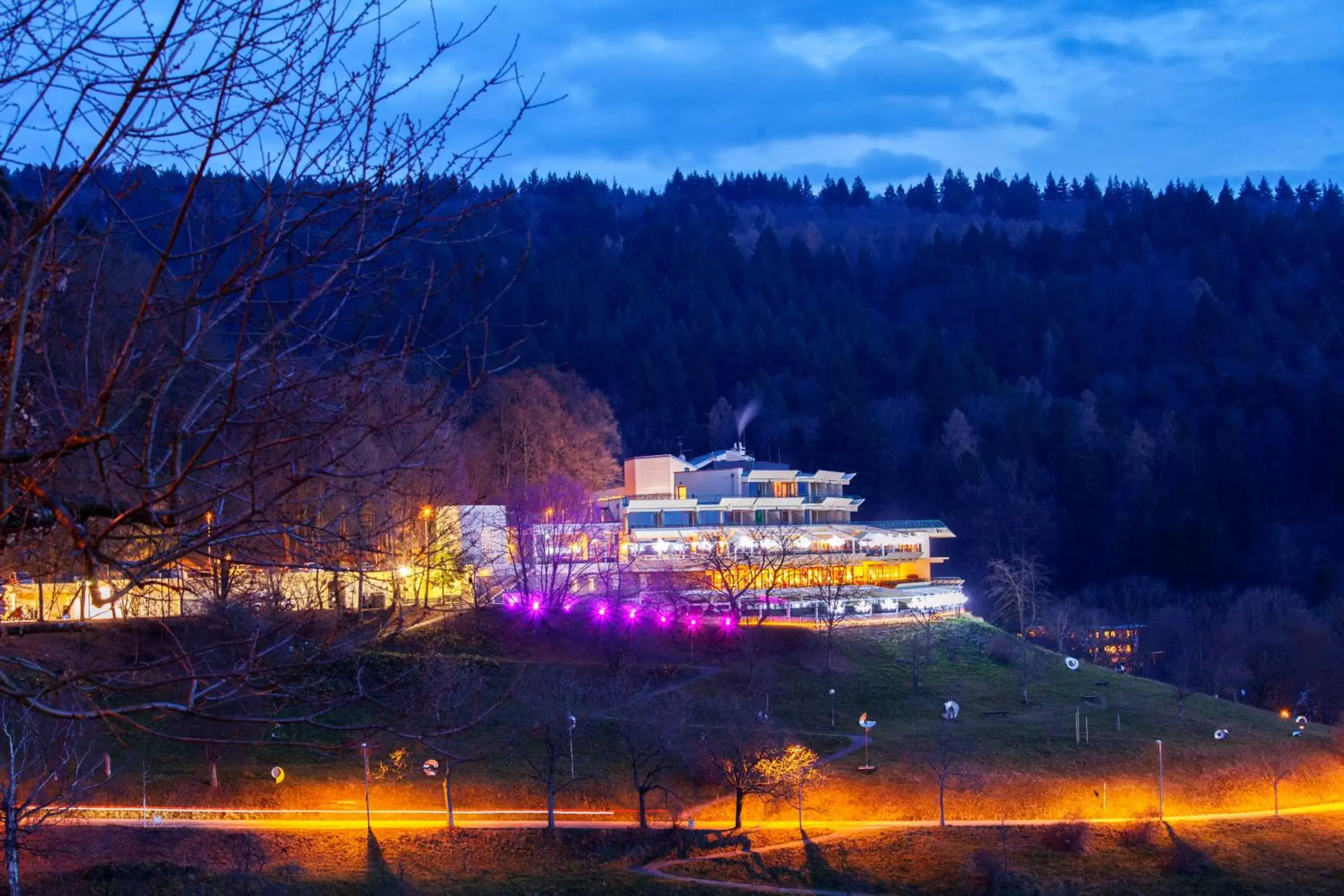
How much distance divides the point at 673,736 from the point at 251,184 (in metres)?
25.5

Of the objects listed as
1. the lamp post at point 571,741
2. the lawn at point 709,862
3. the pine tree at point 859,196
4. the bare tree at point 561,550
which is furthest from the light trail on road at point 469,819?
the pine tree at point 859,196

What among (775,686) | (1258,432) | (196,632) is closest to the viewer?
(196,632)

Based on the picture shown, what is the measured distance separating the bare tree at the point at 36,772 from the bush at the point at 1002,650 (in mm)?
26430

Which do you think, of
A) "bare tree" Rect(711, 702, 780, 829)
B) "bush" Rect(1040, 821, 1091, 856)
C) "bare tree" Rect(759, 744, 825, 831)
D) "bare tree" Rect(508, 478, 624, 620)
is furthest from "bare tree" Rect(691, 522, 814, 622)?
"bush" Rect(1040, 821, 1091, 856)

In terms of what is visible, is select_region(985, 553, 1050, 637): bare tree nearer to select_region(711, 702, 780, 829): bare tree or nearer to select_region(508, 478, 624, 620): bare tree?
select_region(508, 478, 624, 620): bare tree

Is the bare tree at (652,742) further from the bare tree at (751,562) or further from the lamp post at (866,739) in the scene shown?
the bare tree at (751,562)

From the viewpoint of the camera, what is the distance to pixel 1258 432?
76.3 m

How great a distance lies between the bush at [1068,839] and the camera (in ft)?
85.6

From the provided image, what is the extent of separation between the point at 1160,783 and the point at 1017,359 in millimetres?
64588

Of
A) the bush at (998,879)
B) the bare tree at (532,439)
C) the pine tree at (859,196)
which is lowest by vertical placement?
the bush at (998,879)

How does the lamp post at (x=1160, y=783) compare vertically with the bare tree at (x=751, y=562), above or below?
below

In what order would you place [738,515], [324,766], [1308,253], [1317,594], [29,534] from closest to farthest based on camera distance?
[29,534]
[324,766]
[738,515]
[1317,594]
[1308,253]

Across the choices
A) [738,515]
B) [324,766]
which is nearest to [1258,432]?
[738,515]

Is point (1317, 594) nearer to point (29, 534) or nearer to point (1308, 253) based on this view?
point (1308, 253)
